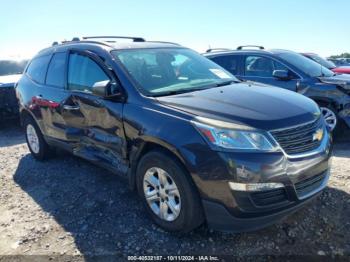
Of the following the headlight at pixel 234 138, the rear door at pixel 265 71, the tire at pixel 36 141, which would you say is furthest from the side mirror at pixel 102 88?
the rear door at pixel 265 71

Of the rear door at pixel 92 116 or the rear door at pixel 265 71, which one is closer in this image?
the rear door at pixel 92 116

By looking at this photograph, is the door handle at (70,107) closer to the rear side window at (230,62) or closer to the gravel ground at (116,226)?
the gravel ground at (116,226)

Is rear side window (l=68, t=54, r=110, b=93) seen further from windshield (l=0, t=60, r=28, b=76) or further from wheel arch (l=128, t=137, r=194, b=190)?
windshield (l=0, t=60, r=28, b=76)

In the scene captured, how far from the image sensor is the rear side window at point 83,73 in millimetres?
4059

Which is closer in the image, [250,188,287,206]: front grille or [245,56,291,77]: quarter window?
[250,188,287,206]: front grille

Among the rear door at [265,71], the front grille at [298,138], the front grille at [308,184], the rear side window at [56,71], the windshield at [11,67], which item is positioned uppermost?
the rear side window at [56,71]

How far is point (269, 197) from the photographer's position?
2828 millimetres

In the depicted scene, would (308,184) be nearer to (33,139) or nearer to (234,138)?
(234,138)

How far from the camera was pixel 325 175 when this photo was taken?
3.28m

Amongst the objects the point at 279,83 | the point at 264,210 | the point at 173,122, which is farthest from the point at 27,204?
the point at 279,83

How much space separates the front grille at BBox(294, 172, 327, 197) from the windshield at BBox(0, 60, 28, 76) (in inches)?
374

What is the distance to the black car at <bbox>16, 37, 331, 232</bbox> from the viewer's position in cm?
281

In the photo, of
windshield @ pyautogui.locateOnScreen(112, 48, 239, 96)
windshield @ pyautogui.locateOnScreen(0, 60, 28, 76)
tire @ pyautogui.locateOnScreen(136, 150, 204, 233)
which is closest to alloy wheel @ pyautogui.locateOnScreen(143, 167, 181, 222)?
tire @ pyautogui.locateOnScreen(136, 150, 204, 233)

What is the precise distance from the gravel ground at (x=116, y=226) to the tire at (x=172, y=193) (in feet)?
0.58
